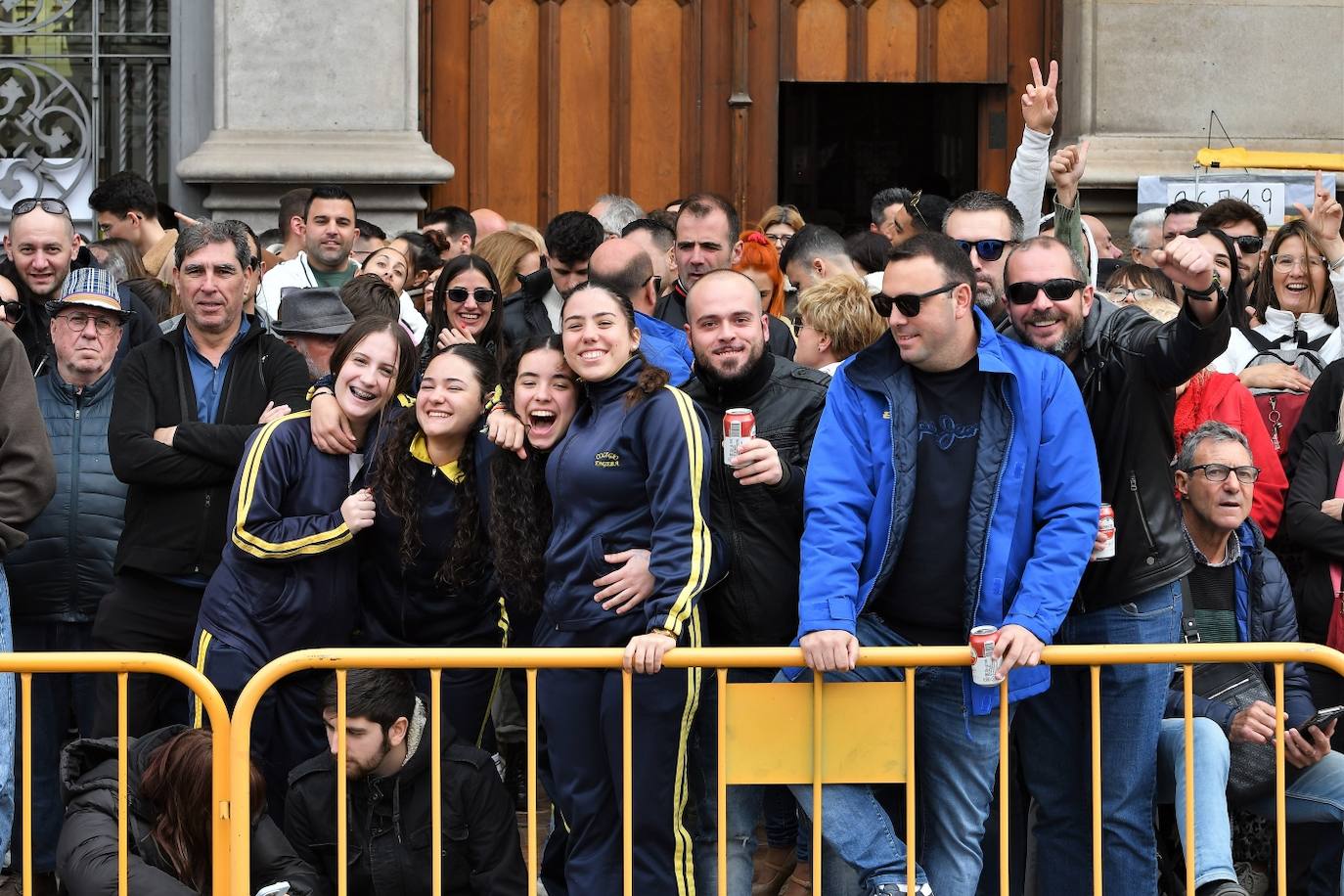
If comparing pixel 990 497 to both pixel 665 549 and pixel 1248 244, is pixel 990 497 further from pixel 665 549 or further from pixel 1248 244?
pixel 1248 244

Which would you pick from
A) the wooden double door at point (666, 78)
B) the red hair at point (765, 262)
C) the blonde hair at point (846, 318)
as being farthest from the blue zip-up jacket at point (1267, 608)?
the wooden double door at point (666, 78)

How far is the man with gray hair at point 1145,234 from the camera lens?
30.7 feet

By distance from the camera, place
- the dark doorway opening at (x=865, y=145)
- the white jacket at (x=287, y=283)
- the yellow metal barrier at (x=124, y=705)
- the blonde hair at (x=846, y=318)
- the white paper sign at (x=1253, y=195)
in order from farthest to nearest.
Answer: the dark doorway opening at (x=865, y=145) < the white paper sign at (x=1253, y=195) < the white jacket at (x=287, y=283) < the blonde hair at (x=846, y=318) < the yellow metal barrier at (x=124, y=705)

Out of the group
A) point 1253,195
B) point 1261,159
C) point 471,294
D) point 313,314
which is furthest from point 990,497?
point 1261,159

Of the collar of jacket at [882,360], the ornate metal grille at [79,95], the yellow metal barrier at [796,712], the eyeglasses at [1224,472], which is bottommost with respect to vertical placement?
the yellow metal barrier at [796,712]

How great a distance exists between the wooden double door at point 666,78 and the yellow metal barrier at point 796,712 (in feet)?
21.3

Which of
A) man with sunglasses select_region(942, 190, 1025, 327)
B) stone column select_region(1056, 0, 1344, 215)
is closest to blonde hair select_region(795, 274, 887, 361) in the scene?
man with sunglasses select_region(942, 190, 1025, 327)

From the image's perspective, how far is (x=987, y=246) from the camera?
6.27 metres

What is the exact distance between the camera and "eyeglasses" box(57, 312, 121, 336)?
6.97 metres

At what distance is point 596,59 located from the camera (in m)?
11.6

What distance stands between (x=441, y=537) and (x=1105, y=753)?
7.09ft

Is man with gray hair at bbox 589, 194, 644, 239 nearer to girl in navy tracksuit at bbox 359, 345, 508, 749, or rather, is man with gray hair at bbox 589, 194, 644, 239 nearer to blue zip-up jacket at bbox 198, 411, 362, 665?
girl in navy tracksuit at bbox 359, 345, 508, 749

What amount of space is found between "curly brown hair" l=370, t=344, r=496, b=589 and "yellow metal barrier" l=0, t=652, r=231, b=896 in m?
1.09

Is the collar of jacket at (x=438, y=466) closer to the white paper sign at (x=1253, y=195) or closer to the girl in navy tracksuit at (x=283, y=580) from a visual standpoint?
the girl in navy tracksuit at (x=283, y=580)
